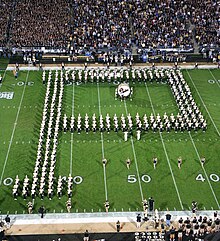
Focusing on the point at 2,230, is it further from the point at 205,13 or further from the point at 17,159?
the point at 205,13

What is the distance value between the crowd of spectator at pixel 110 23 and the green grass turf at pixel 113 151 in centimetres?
645

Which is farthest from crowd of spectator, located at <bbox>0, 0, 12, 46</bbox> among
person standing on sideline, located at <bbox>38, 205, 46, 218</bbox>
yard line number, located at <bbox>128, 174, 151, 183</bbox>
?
person standing on sideline, located at <bbox>38, 205, 46, 218</bbox>

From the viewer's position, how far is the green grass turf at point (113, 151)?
20500 mm

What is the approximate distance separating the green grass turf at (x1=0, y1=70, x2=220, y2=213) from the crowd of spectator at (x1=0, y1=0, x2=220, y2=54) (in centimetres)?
645

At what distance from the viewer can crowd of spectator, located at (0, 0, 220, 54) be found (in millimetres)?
35469

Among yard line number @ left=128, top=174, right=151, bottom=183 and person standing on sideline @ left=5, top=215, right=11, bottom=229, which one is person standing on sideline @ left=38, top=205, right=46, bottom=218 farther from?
yard line number @ left=128, top=174, right=151, bottom=183

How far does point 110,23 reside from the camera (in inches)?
1474

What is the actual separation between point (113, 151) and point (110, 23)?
16.6 metres

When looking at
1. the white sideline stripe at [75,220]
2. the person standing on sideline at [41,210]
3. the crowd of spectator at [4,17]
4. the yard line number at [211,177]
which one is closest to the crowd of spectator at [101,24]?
the crowd of spectator at [4,17]

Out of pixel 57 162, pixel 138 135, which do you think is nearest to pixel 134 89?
pixel 138 135

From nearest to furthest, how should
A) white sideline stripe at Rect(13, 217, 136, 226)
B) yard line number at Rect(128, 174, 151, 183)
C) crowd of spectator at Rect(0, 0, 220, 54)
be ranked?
white sideline stripe at Rect(13, 217, 136, 226)
yard line number at Rect(128, 174, 151, 183)
crowd of spectator at Rect(0, 0, 220, 54)

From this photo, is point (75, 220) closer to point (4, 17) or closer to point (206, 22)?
point (4, 17)

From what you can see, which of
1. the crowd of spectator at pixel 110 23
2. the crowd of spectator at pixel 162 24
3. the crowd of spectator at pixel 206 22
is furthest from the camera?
the crowd of spectator at pixel 206 22

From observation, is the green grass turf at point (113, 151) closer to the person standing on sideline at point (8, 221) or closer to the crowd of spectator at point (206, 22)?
the person standing on sideline at point (8, 221)
